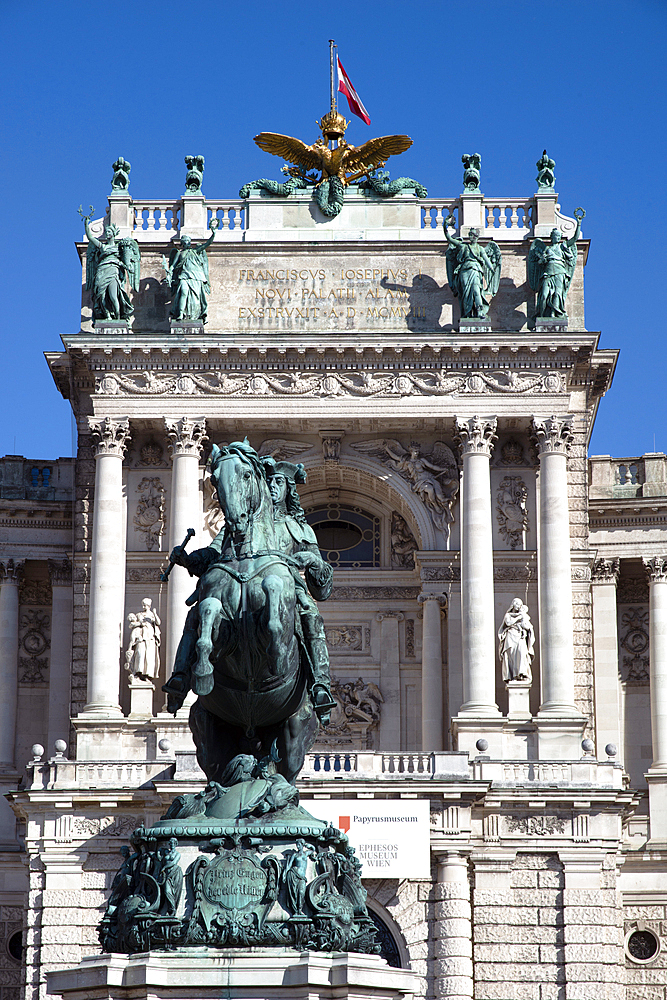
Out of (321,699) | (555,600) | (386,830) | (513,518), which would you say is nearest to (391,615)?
(513,518)

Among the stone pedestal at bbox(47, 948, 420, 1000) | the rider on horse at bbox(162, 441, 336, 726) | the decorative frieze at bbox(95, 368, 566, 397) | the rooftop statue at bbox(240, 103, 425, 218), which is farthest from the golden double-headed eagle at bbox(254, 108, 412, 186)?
the stone pedestal at bbox(47, 948, 420, 1000)

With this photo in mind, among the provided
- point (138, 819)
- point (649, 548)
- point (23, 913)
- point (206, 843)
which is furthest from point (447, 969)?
point (206, 843)

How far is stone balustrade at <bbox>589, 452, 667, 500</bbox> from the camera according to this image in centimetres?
5216

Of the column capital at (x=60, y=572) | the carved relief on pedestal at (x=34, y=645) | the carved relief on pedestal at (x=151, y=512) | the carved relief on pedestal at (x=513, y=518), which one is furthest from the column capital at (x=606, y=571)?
the carved relief on pedestal at (x=34, y=645)

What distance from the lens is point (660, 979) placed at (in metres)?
46.4

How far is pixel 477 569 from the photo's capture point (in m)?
45.0

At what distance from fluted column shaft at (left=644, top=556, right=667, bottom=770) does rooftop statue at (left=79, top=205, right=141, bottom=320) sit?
16214mm

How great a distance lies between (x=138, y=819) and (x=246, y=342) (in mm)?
13014

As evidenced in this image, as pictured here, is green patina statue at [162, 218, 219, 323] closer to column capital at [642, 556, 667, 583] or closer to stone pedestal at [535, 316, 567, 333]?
stone pedestal at [535, 316, 567, 333]

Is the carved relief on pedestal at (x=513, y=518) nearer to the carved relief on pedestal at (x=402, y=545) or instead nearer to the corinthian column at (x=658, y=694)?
the carved relief on pedestal at (x=402, y=545)

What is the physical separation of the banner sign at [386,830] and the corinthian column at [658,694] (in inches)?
459

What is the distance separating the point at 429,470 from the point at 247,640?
31.9 metres

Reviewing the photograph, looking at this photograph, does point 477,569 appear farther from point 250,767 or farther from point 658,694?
point 250,767

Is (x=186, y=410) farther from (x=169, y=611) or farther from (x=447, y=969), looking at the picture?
(x=447, y=969)
